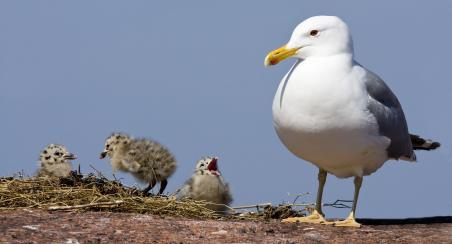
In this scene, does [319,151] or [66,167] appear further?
[66,167]

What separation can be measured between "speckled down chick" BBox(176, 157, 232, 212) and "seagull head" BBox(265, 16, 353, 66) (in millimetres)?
1703

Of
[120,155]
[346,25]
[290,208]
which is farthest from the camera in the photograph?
[120,155]

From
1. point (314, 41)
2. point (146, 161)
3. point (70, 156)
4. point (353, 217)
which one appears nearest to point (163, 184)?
point (146, 161)

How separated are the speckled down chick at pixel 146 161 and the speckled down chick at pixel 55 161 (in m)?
0.62

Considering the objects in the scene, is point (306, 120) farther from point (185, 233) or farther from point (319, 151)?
point (185, 233)

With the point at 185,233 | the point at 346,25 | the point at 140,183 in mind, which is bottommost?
the point at 185,233

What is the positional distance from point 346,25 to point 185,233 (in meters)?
3.16

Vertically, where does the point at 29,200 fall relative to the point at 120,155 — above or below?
below

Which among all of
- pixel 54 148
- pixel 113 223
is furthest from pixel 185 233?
pixel 54 148

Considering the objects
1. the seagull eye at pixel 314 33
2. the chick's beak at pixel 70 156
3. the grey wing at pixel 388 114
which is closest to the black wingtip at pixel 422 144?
the grey wing at pixel 388 114

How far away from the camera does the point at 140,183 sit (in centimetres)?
1166

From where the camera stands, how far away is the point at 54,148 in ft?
38.1

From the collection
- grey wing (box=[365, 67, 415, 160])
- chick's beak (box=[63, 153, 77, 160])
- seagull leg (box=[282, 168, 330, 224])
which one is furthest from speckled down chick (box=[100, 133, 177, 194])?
grey wing (box=[365, 67, 415, 160])

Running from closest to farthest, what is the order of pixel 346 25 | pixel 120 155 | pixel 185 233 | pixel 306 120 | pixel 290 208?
pixel 185 233
pixel 306 120
pixel 346 25
pixel 290 208
pixel 120 155
